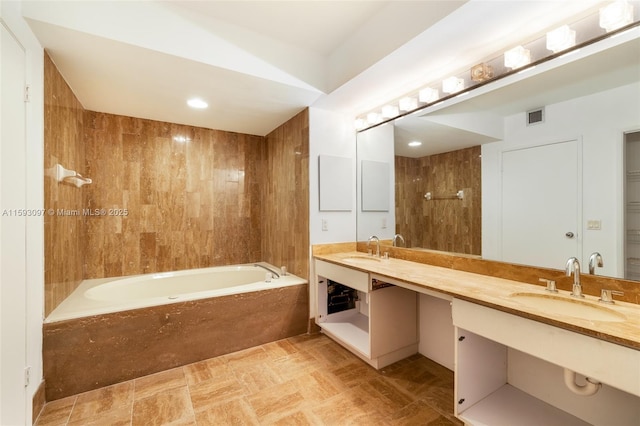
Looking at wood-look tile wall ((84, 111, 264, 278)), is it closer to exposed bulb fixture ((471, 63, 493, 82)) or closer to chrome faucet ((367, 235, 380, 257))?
chrome faucet ((367, 235, 380, 257))

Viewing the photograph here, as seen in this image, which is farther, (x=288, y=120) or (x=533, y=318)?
(x=288, y=120)

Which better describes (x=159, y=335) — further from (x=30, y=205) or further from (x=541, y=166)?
(x=541, y=166)

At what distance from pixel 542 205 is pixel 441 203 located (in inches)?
25.4

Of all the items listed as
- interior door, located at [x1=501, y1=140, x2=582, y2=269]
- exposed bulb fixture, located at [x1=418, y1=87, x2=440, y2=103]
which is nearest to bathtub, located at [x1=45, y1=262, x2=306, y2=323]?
interior door, located at [x1=501, y1=140, x2=582, y2=269]

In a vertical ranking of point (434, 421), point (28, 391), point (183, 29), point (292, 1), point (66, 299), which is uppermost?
point (292, 1)

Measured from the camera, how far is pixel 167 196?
3.03 meters

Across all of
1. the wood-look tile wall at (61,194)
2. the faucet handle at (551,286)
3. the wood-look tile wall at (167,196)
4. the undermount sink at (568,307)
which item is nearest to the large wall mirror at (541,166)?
the faucet handle at (551,286)

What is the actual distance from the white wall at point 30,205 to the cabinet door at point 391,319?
6.51 feet

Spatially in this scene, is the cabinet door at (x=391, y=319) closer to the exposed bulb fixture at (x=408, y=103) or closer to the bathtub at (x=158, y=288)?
the bathtub at (x=158, y=288)

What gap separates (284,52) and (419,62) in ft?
3.36

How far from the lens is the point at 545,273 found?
57.0 inches

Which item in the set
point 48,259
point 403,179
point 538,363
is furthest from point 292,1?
point 538,363

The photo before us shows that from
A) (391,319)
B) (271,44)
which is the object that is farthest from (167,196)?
(391,319)

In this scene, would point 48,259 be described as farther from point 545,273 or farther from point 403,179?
point 545,273
